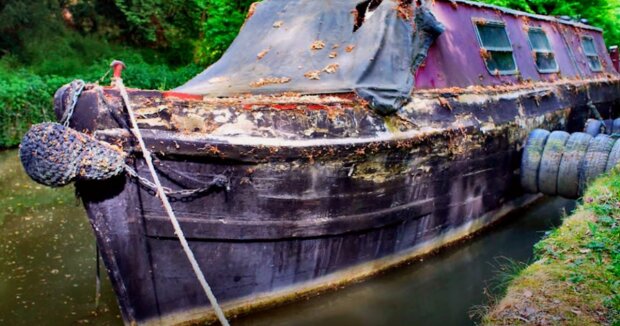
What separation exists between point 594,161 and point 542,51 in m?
3.24

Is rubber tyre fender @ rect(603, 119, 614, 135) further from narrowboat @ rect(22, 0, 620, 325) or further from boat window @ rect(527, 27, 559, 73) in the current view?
narrowboat @ rect(22, 0, 620, 325)

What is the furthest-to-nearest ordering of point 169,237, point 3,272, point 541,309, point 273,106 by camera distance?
1. point 3,272
2. point 273,106
3. point 169,237
4. point 541,309

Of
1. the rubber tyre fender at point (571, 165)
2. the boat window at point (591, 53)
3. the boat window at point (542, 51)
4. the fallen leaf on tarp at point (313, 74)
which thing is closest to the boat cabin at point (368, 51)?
the fallen leaf on tarp at point (313, 74)

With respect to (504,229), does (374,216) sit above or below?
above

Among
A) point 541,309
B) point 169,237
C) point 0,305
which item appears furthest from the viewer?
point 0,305

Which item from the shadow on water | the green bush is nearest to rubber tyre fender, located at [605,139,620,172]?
the shadow on water

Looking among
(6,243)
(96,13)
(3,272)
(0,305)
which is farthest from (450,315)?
(96,13)

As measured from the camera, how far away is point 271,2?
6.86m

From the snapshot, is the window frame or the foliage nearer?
the window frame

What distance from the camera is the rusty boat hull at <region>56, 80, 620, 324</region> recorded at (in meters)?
3.92

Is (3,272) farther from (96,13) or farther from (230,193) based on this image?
(96,13)

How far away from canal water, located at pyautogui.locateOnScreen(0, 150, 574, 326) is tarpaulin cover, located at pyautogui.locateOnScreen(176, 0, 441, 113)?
1912mm

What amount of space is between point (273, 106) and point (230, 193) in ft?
2.71

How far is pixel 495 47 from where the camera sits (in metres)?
7.49
